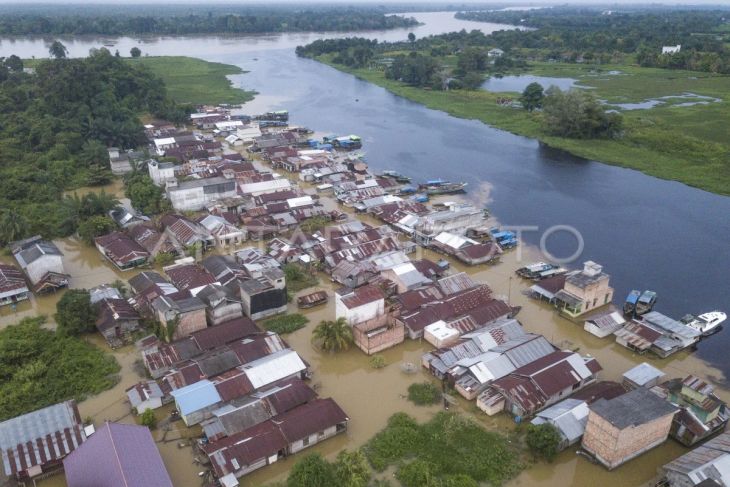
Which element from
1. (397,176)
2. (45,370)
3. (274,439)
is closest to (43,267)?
(45,370)

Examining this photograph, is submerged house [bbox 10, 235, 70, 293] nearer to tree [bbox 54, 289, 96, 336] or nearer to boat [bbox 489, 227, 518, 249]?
tree [bbox 54, 289, 96, 336]

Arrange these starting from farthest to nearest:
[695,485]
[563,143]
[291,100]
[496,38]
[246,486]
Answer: [496,38], [291,100], [563,143], [246,486], [695,485]

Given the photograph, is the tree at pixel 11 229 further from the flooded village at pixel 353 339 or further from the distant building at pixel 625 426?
the distant building at pixel 625 426

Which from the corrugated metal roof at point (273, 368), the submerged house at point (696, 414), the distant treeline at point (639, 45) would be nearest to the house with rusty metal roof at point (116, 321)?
the corrugated metal roof at point (273, 368)

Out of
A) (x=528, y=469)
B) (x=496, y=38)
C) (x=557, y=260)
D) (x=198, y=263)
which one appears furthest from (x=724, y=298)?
(x=496, y=38)

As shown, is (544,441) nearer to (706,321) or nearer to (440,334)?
(440,334)

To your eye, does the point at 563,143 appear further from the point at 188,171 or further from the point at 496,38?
the point at 496,38
